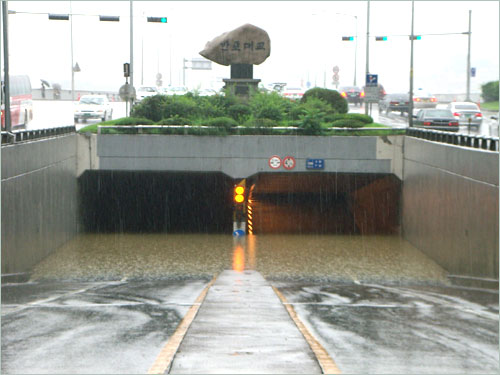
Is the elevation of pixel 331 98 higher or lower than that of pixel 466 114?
higher

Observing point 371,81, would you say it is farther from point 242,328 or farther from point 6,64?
point 242,328

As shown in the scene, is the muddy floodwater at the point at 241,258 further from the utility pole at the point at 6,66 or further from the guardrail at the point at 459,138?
the utility pole at the point at 6,66

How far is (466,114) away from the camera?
5578cm

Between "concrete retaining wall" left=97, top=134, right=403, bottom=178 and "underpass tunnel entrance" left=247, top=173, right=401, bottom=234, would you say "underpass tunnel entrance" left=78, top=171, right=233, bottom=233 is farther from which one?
"concrete retaining wall" left=97, top=134, right=403, bottom=178

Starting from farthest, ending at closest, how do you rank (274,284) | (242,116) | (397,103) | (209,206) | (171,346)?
(397,103)
(209,206)
(242,116)
(274,284)
(171,346)

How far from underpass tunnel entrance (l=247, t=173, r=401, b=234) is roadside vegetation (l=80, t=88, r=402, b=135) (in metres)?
2.94

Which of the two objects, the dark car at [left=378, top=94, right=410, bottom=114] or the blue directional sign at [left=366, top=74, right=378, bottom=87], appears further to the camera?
the dark car at [left=378, top=94, right=410, bottom=114]

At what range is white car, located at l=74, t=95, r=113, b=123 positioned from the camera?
52.1 m

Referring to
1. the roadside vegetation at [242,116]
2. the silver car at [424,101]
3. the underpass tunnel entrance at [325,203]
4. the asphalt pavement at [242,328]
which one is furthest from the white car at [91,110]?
the asphalt pavement at [242,328]

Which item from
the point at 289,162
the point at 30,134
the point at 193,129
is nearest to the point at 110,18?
the point at 193,129

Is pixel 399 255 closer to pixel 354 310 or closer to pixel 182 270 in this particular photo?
pixel 182 270

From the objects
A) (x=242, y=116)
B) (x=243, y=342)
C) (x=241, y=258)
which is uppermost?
(x=242, y=116)

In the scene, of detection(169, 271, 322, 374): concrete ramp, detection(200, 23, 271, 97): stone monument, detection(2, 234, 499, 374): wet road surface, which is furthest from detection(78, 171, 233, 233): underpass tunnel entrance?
detection(169, 271, 322, 374): concrete ramp

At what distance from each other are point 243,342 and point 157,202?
31370 millimetres
